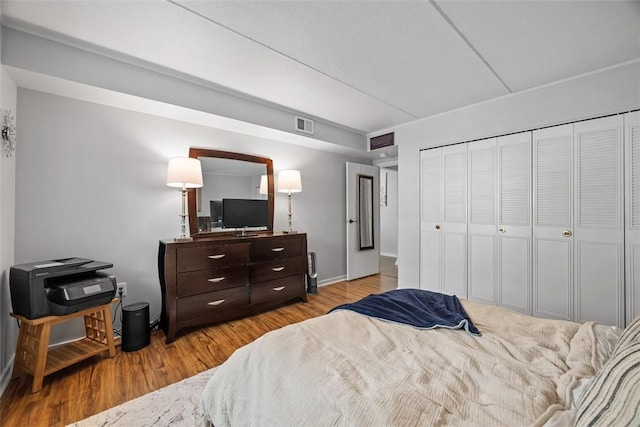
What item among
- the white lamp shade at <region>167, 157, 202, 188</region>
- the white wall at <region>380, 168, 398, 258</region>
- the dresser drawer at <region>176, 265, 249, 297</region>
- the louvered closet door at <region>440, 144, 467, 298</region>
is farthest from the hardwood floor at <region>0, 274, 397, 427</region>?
the white wall at <region>380, 168, 398, 258</region>

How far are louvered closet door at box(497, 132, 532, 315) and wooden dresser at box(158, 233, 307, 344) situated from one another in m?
2.38

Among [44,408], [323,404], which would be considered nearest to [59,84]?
[44,408]

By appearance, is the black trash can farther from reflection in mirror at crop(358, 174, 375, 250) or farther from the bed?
reflection in mirror at crop(358, 174, 375, 250)

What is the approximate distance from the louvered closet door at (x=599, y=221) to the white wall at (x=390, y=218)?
4.38 meters

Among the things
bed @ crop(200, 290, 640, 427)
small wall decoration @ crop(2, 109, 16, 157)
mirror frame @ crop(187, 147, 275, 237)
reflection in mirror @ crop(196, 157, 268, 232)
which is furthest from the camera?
reflection in mirror @ crop(196, 157, 268, 232)

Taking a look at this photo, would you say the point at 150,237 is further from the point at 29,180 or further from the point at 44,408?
the point at 44,408

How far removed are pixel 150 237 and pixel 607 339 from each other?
349cm

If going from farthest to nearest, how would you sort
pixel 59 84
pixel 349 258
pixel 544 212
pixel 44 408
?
pixel 349 258 < pixel 544 212 < pixel 59 84 < pixel 44 408

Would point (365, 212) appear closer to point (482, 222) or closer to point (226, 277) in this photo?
point (482, 222)

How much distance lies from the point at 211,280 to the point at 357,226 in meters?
2.81

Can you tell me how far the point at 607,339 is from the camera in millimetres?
1267

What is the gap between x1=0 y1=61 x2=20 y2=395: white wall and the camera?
1862 mm

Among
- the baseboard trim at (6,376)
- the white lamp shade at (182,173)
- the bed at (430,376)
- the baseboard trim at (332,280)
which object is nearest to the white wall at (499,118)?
the baseboard trim at (332,280)

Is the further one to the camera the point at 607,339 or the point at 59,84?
the point at 59,84
